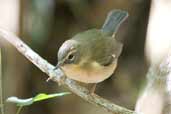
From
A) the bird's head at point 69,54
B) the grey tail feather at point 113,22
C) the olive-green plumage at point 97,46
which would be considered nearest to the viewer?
the bird's head at point 69,54

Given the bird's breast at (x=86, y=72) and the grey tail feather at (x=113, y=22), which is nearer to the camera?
the bird's breast at (x=86, y=72)

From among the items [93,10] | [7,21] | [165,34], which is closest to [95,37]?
[165,34]

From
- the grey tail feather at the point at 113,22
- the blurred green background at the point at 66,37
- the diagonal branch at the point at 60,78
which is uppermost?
the grey tail feather at the point at 113,22

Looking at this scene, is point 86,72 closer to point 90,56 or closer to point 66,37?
point 90,56

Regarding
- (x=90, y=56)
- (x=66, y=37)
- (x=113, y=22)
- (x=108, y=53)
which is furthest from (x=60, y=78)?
(x=66, y=37)

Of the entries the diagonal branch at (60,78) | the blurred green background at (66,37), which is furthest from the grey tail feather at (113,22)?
the blurred green background at (66,37)

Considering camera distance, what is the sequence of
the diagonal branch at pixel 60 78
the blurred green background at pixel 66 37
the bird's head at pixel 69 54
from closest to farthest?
the diagonal branch at pixel 60 78
the bird's head at pixel 69 54
the blurred green background at pixel 66 37

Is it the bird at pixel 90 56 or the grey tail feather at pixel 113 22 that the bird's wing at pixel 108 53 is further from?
the grey tail feather at pixel 113 22
